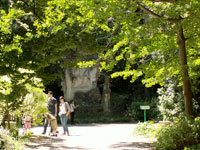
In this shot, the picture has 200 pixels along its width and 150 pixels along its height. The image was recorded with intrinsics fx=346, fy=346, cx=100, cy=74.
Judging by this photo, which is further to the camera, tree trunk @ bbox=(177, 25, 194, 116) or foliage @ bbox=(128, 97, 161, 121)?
foliage @ bbox=(128, 97, 161, 121)

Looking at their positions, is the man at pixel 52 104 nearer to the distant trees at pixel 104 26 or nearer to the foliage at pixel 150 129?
the distant trees at pixel 104 26

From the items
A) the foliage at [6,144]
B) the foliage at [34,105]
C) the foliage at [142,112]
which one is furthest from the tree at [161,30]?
the foliage at [142,112]

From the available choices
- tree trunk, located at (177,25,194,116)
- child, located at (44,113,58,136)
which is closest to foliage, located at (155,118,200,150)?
tree trunk, located at (177,25,194,116)

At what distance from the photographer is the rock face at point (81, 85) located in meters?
32.5

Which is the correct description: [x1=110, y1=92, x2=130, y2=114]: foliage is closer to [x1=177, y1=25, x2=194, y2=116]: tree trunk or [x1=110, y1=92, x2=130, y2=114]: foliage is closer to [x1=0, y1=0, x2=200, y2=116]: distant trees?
[x1=0, y1=0, x2=200, y2=116]: distant trees

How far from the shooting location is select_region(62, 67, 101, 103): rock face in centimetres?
3250

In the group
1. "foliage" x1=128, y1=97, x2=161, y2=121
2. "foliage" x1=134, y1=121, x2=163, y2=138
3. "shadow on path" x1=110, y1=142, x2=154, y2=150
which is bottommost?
"shadow on path" x1=110, y1=142, x2=154, y2=150

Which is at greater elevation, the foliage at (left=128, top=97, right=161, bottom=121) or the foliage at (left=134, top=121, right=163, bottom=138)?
the foliage at (left=128, top=97, right=161, bottom=121)

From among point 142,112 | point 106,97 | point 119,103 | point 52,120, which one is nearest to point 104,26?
point 52,120

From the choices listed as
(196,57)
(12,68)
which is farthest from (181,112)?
(12,68)

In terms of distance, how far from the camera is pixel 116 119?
28.7m

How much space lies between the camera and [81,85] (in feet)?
108

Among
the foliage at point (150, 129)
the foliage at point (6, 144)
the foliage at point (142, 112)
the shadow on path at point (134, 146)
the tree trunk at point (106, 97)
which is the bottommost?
the shadow on path at point (134, 146)

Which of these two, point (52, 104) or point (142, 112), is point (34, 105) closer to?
point (52, 104)
